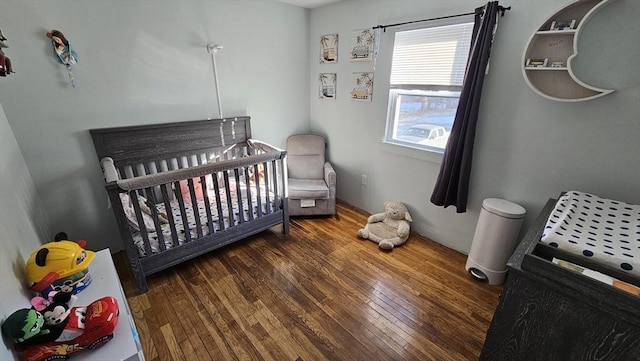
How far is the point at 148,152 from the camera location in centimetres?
227

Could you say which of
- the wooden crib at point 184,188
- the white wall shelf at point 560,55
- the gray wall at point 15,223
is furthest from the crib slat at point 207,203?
the white wall shelf at point 560,55

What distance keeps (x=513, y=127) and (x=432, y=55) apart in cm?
86

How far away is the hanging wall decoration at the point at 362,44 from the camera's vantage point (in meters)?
2.54

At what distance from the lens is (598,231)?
112 cm

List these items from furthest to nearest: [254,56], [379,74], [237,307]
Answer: [254,56]
[379,74]
[237,307]

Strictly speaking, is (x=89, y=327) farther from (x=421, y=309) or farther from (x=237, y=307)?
(x=421, y=309)

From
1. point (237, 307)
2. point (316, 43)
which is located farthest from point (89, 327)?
point (316, 43)

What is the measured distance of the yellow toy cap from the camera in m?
1.08

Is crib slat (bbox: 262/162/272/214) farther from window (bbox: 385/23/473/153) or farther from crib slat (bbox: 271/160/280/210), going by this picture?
window (bbox: 385/23/473/153)

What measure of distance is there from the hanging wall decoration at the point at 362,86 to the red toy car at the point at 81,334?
2533 mm

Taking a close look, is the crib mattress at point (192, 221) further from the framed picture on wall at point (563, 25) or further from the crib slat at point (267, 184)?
the framed picture on wall at point (563, 25)

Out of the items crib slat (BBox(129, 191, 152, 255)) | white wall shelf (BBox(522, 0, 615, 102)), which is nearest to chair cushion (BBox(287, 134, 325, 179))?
crib slat (BBox(129, 191, 152, 255))

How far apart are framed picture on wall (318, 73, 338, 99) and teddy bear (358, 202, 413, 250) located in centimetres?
143

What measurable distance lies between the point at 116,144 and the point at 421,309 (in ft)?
8.65
